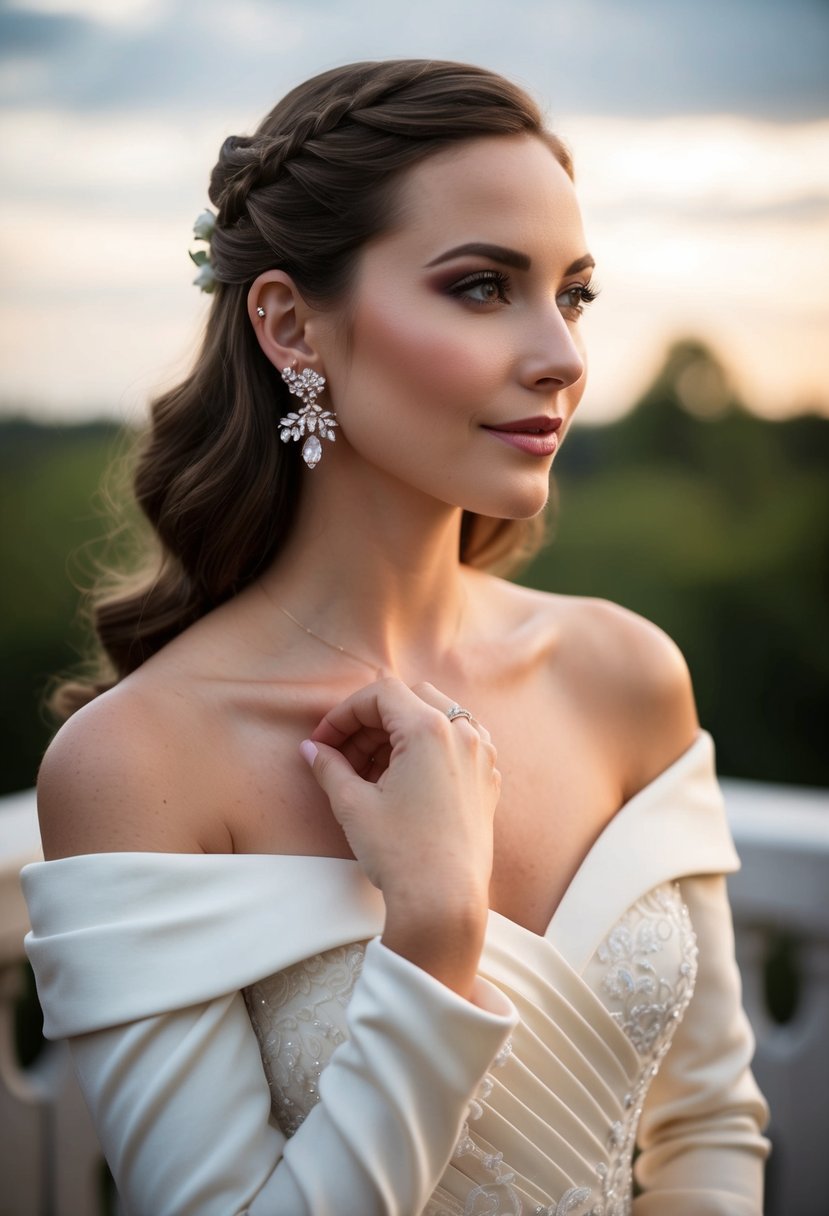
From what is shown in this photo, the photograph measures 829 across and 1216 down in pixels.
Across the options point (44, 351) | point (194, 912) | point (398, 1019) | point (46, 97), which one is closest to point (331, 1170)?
point (398, 1019)

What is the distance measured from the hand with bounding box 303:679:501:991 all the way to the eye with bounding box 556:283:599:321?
599mm

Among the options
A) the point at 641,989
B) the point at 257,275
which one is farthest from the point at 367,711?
the point at 257,275

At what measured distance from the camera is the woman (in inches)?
52.1

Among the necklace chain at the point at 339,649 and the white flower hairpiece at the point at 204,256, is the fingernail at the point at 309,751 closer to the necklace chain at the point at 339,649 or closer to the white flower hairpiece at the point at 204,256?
the necklace chain at the point at 339,649

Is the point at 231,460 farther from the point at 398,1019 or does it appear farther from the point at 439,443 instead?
the point at 398,1019

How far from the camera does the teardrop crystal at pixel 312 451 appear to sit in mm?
1604

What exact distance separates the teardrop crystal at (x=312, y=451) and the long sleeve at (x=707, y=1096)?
35.5 inches

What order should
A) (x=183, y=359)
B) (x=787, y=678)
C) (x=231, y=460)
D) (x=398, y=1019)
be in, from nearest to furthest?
1. (x=398, y=1019)
2. (x=231, y=460)
3. (x=183, y=359)
4. (x=787, y=678)

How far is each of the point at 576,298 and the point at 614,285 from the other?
3.16 metres

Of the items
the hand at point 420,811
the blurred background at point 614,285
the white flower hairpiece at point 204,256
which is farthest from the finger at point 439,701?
the blurred background at point 614,285

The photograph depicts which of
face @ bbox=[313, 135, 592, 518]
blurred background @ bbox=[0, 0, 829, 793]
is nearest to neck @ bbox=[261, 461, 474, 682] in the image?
face @ bbox=[313, 135, 592, 518]

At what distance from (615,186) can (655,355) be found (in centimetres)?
90

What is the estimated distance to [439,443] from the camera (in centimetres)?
152

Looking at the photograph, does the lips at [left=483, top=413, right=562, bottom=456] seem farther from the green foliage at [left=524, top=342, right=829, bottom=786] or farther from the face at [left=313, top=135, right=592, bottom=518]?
the green foliage at [left=524, top=342, right=829, bottom=786]
